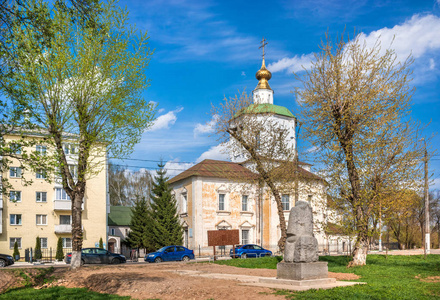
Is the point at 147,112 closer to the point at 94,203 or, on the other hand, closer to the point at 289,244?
the point at 289,244

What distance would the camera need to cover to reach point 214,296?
11820 millimetres

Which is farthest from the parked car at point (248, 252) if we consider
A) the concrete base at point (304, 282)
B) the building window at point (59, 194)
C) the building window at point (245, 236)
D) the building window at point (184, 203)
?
the concrete base at point (304, 282)

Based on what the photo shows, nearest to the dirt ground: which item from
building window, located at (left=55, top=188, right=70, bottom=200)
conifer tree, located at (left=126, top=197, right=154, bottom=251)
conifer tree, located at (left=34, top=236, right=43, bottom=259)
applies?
conifer tree, located at (left=34, top=236, right=43, bottom=259)

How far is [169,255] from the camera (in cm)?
3441

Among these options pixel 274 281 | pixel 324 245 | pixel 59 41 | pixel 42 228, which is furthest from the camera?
pixel 324 245

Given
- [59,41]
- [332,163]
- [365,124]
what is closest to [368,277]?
[332,163]

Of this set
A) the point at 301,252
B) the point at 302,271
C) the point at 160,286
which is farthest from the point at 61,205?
the point at 302,271

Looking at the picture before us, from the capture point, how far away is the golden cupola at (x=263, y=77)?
58.5 meters

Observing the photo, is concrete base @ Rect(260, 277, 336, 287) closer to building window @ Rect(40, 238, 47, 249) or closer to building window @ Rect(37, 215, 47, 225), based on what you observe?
building window @ Rect(40, 238, 47, 249)

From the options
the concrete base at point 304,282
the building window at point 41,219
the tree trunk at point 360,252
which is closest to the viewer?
the concrete base at point 304,282

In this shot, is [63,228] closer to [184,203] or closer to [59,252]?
[59,252]

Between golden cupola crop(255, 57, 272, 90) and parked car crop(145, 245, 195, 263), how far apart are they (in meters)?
29.5

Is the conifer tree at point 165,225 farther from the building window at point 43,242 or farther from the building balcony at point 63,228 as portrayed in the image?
the building window at point 43,242

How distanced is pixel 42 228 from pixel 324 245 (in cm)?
3133
